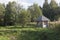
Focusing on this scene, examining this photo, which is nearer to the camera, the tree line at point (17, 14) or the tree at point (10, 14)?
the tree line at point (17, 14)

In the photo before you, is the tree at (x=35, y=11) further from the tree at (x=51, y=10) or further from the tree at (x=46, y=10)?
the tree at (x=51, y=10)

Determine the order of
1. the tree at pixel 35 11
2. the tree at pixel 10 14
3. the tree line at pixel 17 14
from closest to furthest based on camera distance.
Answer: the tree line at pixel 17 14 → the tree at pixel 10 14 → the tree at pixel 35 11

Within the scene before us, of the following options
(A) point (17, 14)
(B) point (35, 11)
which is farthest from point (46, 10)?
(A) point (17, 14)

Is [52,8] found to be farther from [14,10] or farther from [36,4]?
[14,10]

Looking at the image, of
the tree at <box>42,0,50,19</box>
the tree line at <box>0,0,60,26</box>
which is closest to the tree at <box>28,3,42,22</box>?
the tree line at <box>0,0,60,26</box>

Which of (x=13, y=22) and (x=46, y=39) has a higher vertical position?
(x=46, y=39)

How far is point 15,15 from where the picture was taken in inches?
2062

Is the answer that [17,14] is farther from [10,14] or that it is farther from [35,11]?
[35,11]

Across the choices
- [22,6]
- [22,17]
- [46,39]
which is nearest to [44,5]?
[22,6]

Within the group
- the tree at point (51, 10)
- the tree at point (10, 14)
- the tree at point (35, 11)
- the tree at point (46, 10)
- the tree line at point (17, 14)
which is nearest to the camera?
the tree line at point (17, 14)

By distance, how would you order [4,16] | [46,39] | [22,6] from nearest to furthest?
[46,39]
[4,16]
[22,6]

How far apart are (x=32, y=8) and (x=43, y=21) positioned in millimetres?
18178

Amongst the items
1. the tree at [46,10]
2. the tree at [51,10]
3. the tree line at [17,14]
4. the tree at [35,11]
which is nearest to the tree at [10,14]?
the tree line at [17,14]

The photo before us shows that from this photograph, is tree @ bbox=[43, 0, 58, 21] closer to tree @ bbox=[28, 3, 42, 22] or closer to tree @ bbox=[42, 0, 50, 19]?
tree @ bbox=[42, 0, 50, 19]
